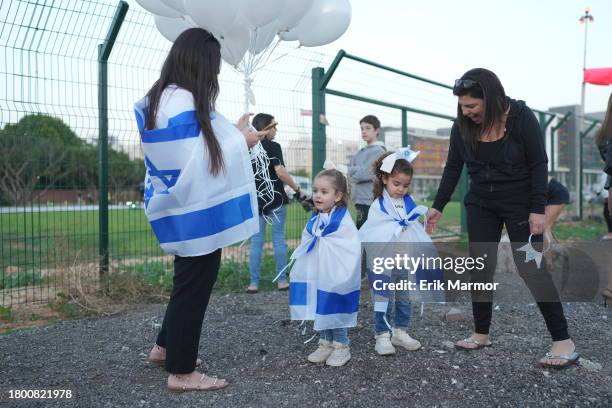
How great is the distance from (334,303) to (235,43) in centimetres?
229

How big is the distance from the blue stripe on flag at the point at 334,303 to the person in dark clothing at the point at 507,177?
841 millimetres

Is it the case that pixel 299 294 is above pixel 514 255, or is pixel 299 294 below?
below

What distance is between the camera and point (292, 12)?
175 inches

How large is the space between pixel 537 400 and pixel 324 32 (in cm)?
369

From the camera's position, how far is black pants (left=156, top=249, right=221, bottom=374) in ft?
9.21

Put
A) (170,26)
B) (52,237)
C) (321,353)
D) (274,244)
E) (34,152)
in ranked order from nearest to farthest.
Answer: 1. (321,353)
2. (170,26)
3. (34,152)
4. (52,237)
5. (274,244)

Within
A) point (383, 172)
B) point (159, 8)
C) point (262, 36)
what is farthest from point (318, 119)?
point (383, 172)

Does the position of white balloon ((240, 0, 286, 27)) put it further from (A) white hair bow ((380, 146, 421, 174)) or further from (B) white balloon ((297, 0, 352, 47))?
(A) white hair bow ((380, 146, 421, 174))

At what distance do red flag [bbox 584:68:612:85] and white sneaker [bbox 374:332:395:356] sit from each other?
1238cm

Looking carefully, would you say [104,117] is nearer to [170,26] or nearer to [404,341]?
[170,26]

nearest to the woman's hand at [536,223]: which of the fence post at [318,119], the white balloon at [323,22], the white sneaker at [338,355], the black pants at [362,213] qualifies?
the white sneaker at [338,355]

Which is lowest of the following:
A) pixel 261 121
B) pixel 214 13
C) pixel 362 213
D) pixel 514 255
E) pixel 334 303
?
pixel 334 303

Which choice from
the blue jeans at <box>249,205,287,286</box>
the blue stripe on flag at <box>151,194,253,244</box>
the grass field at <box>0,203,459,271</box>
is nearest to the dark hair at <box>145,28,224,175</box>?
the blue stripe on flag at <box>151,194,253,244</box>

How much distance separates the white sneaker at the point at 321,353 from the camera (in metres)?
3.28
